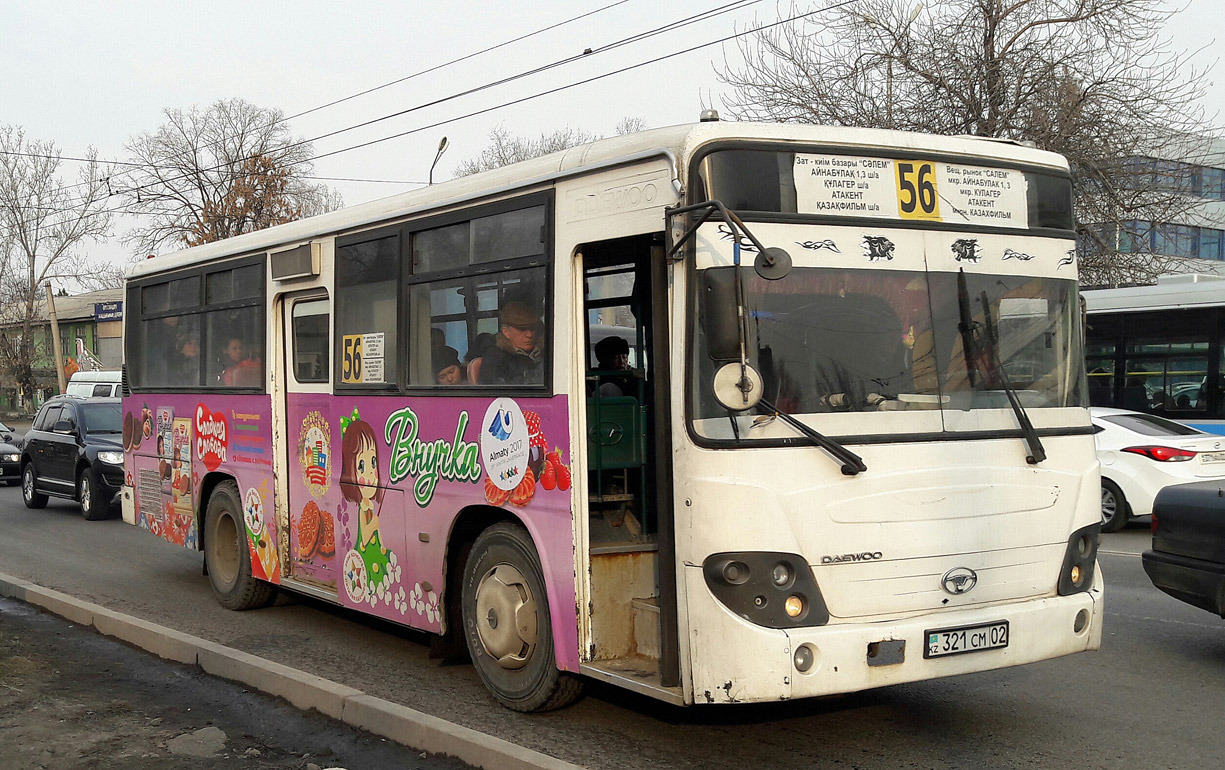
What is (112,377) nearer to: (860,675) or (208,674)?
(208,674)

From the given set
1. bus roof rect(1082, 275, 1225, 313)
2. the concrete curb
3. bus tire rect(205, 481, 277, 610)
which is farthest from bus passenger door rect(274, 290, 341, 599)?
bus roof rect(1082, 275, 1225, 313)

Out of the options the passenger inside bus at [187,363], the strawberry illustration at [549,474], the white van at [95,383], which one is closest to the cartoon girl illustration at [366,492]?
the strawberry illustration at [549,474]

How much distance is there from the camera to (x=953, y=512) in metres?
5.52

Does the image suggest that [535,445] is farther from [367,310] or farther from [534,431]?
[367,310]

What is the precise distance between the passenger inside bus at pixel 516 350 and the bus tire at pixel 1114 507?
9862mm

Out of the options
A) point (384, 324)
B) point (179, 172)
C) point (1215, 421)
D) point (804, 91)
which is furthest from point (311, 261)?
point (179, 172)

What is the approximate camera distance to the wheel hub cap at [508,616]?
21.3 feet

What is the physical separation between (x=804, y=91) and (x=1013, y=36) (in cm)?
406

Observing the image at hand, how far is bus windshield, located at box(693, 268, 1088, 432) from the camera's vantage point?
5387 millimetres

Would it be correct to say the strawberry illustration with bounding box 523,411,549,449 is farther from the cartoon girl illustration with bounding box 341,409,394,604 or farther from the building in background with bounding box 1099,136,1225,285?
the building in background with bounding box 1099,136,1225,285

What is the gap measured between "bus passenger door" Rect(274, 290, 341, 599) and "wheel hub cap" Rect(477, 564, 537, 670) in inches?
80.1

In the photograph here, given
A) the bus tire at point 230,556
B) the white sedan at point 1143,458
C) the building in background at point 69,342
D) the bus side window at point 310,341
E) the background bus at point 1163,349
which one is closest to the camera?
the bus side window at point 310,341

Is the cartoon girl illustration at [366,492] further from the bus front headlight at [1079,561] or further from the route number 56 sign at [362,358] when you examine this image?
the bus front headlight at [1079,561]

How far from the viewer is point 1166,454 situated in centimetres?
1371
